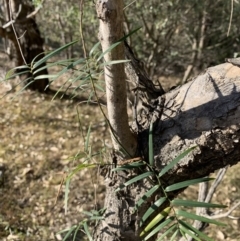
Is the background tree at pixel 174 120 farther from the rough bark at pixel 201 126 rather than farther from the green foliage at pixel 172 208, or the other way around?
the green foliage at pixel 172 208

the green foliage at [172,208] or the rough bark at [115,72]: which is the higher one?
the rough bark at [115,72]

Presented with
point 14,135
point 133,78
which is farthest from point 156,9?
point 133,78

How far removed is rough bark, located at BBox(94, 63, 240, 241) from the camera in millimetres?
926

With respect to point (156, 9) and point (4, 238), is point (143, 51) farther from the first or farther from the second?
point (4, 238)

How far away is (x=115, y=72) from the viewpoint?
87 cm

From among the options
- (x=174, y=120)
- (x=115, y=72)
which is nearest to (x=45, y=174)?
(x=174, y=120)

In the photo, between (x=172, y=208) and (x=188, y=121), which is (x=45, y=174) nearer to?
(x=188, y=121)

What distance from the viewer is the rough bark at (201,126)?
3.04 ft

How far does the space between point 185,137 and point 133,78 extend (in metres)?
0.28

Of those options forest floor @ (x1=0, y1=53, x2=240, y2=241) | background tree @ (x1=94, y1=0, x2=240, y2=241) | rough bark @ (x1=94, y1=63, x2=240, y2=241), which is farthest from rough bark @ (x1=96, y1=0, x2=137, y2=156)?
forest floor @ (x1=0, y1=53, x2=240, y2=241)

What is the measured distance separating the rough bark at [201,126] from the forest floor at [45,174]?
0.90m

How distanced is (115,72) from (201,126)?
30 centimetres

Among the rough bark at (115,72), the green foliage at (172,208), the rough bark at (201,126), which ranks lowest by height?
the green foliage at (172,208)

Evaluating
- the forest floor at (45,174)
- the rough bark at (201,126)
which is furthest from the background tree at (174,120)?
the forest floor at (45,174)
